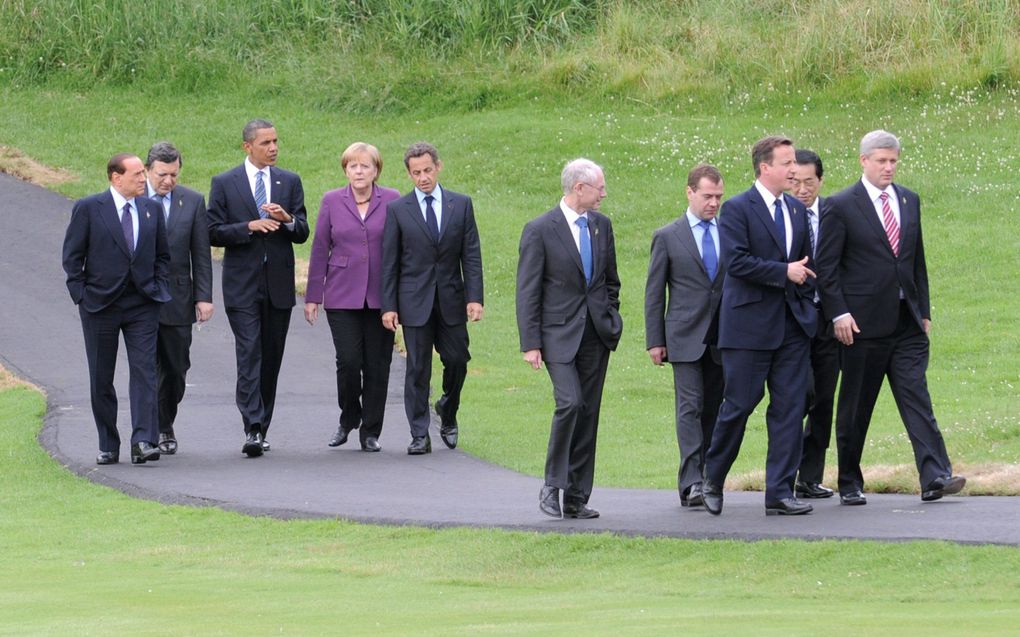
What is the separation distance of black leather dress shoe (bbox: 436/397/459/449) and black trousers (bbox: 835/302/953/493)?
160 inches

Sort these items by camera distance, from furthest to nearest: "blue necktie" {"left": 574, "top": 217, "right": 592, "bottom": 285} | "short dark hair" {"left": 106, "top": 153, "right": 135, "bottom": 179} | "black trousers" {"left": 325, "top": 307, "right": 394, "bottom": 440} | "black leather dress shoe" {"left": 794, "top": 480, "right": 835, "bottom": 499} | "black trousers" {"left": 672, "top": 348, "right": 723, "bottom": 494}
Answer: "black trousers" {"left": 325, "top": 307, "right": 394, "bottom": 440} → "short dark hair" {"left": 106, "top": 153, "right": 135, "bottom": 179} → "black leather dress shoe" {"left": 794, "top": 480, "right": 835, "bottom": 499} → "black trousers" {"left": 672, "top": 348, "right": 723, "bottom": 494} → "blue necktie" {"left": 574, "top": 217, "right": 592, "bottom": 285}

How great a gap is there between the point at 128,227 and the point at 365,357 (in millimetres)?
2153

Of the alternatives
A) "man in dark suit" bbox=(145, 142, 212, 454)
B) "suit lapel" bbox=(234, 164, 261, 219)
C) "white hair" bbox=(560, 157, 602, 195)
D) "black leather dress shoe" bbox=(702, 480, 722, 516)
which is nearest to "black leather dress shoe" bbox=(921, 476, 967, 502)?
"black leather dress shoe" bbox=(702, 480, 722, 516)

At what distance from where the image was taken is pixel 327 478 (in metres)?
12.7

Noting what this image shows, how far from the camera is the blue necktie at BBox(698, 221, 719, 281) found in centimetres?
1112

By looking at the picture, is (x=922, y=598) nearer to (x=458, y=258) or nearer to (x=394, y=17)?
(x=458, y=258)

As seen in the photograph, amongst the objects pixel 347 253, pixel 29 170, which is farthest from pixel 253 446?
pixel 29 170

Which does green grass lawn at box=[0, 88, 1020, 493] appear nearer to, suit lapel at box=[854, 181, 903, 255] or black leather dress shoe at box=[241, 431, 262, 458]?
black leather dress shoe at box=[241, 431, 262, 458]

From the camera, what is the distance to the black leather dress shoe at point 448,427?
14109 mm

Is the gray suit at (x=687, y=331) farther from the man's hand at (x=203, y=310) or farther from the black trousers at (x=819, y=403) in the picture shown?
the man's hand at (x=203, y=310)

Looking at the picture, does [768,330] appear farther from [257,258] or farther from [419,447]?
[257,258]

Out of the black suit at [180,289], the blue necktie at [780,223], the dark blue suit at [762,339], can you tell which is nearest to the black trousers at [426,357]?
the black suit at [180,289]

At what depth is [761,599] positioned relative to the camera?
27.1 feet

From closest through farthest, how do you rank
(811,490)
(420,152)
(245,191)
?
(811,490)
(420,152)
(245,191)
